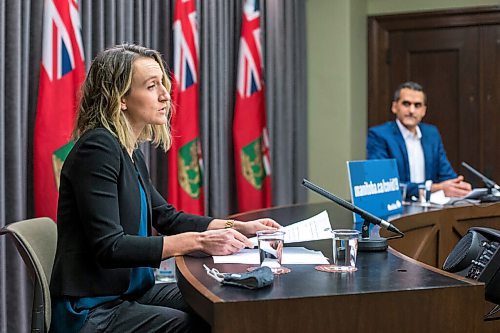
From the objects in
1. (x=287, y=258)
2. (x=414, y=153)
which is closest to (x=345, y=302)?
(x=287, y=258)

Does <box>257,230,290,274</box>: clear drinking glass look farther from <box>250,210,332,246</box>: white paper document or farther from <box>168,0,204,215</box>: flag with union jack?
<box>168,0,204,215</box>: flag with union jack

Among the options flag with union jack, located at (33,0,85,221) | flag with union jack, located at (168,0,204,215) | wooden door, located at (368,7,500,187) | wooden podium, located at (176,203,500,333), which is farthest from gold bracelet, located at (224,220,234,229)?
wooden door, located at (368,7,500,187)

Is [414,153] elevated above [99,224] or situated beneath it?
elevated above

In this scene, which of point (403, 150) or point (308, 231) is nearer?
point (308, 231)

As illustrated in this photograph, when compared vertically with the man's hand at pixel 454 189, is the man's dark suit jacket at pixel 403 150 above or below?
above

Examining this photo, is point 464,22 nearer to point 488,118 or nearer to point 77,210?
point 488,118

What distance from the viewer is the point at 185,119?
4.11m

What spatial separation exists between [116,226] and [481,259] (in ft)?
2.99

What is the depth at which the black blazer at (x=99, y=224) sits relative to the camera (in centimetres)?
182

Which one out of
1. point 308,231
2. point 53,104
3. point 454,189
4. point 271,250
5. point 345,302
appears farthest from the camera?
point 454,189

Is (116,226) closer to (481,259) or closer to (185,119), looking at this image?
(481,259)

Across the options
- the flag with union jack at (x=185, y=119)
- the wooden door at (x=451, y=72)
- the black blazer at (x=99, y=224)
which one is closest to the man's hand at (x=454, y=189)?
the flag with union jack at (x=185, y=119)

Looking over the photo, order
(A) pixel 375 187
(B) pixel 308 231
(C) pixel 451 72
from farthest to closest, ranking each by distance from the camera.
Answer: (C) pixel 451 72 < (A) pixel 375 187 < (B) pixel 308 231

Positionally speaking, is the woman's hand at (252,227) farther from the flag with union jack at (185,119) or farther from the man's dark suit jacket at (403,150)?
the man's dark suit jacket at (403,150)
